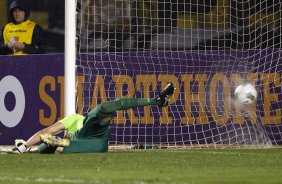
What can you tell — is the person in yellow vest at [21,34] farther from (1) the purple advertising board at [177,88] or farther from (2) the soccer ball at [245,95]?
(2) the soccer ball at [245,95]

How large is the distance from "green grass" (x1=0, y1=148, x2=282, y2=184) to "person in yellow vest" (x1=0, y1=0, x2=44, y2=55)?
3.92 metres

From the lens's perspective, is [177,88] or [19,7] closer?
[177,88]

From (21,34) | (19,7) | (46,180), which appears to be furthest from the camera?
(21,34)

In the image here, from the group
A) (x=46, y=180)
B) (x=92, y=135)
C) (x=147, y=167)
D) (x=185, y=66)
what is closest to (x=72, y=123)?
(x=92, y=135)

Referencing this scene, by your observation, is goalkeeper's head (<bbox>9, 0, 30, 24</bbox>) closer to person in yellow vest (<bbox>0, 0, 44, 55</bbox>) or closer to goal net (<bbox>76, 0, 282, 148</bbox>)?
person in yellow vest (<bbox>0, 0, 44, 55</bbox>)

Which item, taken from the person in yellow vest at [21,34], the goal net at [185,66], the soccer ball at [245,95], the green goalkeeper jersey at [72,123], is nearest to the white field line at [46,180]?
the green goalkeeper jersey at [72,123]

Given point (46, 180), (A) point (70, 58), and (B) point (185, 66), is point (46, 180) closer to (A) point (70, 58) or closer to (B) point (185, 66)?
(A) point (70, 58)

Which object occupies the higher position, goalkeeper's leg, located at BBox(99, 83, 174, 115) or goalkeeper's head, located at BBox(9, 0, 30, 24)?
goalkeeper's head, located at BBox(9, 0, 30, 24)

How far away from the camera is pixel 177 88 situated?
1605 cm

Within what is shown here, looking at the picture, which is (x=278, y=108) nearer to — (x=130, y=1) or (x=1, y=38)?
(x=130, y=1)

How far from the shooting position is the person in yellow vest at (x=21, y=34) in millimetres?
17125

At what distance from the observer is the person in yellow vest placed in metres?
17.1

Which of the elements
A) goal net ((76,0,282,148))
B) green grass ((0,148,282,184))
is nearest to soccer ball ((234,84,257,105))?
goal net ((76,0,282,148))

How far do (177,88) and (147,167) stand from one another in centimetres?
499
